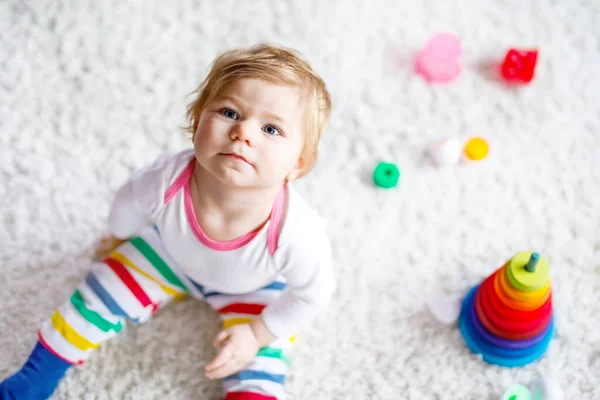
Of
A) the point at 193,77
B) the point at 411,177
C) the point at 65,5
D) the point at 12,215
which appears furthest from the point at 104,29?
the point at 411,177

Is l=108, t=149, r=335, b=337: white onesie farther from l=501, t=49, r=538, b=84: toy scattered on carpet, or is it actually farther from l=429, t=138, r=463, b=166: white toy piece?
l=501, t=49, r=538, b=84: toy scattered on carpet

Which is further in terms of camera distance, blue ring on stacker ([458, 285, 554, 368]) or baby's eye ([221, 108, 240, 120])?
blue ring on stacker ([458, 285, 554, 368])

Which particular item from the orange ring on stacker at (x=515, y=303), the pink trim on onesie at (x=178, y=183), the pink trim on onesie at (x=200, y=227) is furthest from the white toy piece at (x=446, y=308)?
the pink trim on onesie at (x=178, y=183)

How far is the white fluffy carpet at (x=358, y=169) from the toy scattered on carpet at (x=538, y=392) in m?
0.02

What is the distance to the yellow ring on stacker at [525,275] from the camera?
98cm

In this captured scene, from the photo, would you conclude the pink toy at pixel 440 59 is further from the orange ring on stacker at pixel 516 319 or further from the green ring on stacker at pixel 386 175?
the orange ring on stacker at pixel 516 319

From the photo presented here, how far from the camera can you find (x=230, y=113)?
83 centimetres

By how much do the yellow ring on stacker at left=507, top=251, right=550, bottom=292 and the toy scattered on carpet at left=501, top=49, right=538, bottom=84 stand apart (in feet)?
1.48

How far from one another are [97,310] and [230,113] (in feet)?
1.24

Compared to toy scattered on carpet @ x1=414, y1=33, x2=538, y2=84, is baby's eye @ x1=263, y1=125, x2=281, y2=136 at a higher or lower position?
lower

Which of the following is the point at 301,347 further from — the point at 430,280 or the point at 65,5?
the point at 65,5

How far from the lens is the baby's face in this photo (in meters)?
0.81

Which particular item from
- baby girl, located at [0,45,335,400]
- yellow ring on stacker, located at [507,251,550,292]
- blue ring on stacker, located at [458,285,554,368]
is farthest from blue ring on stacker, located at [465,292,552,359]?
baby girl, located at [0,45,335,400]

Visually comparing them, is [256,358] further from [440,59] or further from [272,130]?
[440,59]
